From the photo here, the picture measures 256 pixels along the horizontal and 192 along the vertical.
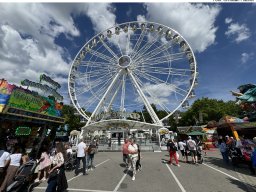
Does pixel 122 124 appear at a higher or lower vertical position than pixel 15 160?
higher

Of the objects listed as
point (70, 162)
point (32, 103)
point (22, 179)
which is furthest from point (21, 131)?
point (22, 179)

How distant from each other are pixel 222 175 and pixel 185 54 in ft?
70.8

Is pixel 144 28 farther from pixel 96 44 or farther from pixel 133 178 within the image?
pixel 133 178

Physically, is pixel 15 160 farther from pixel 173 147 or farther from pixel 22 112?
pixel 173 147

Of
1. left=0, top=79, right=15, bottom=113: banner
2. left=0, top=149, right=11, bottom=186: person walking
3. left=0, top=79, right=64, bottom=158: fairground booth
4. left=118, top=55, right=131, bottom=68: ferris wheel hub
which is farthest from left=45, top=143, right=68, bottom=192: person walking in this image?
left=118, top=55, right=131, bottom=68: ferris wheel hub

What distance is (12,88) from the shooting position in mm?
11141

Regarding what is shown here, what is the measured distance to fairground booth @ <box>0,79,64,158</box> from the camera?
10703mm

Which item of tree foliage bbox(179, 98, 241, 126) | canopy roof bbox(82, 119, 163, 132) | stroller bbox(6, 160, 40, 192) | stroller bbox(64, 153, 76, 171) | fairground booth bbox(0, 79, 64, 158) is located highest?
tree foliage bbox(179, 98, 241, 126)

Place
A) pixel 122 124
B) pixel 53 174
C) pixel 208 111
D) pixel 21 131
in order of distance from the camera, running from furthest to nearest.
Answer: pixel 208 111 → pixel 122 124 → pixel 21 131 → pixel 53 174

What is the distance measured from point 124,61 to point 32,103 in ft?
61.4

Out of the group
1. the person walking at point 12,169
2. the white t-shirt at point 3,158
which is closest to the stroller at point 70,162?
the person walking at point 12,169

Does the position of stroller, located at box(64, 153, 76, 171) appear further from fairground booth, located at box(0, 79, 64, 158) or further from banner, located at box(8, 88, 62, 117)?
banner, located at box(8, 88, 62, 117)

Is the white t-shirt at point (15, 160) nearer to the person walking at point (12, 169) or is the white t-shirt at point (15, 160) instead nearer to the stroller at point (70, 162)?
the person walking at point (12, 169)

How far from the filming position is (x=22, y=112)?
39.6 feet
